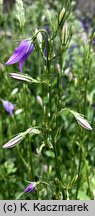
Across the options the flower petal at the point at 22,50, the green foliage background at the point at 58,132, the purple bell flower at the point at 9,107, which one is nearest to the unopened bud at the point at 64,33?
the green foliage background at the point at 58,132

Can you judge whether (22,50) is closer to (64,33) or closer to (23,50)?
(23,50)

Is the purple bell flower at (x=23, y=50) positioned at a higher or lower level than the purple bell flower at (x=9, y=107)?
higher

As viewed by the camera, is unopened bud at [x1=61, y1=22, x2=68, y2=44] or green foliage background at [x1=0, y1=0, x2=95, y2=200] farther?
green foliage background at [x1=0, y1=0, x2=95, y2=200]

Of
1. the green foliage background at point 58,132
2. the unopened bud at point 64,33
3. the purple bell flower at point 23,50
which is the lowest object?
the green foliage background at point 58,132

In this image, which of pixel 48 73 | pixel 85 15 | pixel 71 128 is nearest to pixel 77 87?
pixel 71 128

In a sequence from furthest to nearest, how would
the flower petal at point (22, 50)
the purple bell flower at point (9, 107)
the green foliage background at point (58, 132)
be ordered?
the purple bell flower at point (9, 107) < the green foliage background at point (58, 132) < the flower petal at point (22, 50)

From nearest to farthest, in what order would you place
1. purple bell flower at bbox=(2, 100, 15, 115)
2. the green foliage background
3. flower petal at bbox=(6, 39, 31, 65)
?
1. flower petal at bbox=(6, 39, 31, 65)
2. the green foliage background
3. purple bell flower at bbox=(2, 100, 15, 115)

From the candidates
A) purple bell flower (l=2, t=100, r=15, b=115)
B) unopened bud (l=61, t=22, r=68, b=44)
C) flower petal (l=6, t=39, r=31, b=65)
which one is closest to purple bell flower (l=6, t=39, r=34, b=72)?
flower petal (l=6, t=39, r=31, b=65)

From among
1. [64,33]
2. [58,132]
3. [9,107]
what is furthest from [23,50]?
[9,107]

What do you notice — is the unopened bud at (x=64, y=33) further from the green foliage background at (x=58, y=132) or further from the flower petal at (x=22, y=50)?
the flower petal at (x=22, y=50)

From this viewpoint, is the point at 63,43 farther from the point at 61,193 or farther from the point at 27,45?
the point at 61,193

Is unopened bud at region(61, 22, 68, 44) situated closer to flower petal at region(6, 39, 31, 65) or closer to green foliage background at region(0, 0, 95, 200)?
green foliage background at region(0, 0, 95, 200)
